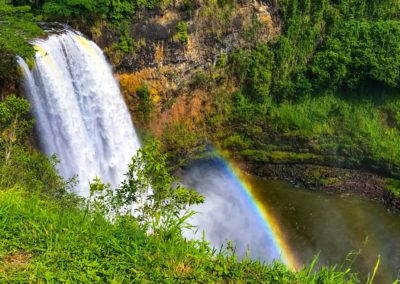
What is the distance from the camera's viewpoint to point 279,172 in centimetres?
1988

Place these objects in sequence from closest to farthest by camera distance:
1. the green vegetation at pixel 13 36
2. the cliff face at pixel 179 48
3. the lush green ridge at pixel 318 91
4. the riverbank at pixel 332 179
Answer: the green vegetation at pixel 13 36
the cliff face at pixel 179 48
the riverbank at pixel 332 179
the lush green ridge at pixel 318 91

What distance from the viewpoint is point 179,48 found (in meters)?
18.2

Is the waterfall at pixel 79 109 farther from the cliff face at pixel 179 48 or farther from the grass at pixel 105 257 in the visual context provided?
the grass at pixel 105 257

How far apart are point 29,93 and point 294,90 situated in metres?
12.1

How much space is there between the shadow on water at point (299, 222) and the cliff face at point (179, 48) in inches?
122

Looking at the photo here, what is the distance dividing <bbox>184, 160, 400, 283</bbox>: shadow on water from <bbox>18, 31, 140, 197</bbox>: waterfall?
162 inches

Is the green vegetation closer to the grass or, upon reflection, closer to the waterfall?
the waterfall

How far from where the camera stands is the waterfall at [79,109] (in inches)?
532

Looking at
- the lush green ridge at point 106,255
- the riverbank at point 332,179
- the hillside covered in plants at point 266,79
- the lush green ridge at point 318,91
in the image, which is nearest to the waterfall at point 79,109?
the hillside covered in plants at point 266,79

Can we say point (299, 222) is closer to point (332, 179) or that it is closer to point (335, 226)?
point (335, 226)

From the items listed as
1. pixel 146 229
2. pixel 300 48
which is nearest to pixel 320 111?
pixel 300 48

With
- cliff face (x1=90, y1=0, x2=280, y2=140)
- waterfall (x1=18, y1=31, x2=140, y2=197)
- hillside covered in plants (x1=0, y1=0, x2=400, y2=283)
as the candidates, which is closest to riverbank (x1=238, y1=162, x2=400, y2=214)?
hillside covered in plants (x1=0, y1=0, x2=400, y2=283)

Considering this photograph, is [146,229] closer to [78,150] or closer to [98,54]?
[78,150]

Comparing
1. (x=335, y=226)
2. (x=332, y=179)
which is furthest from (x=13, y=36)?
(x=332, y=179)
